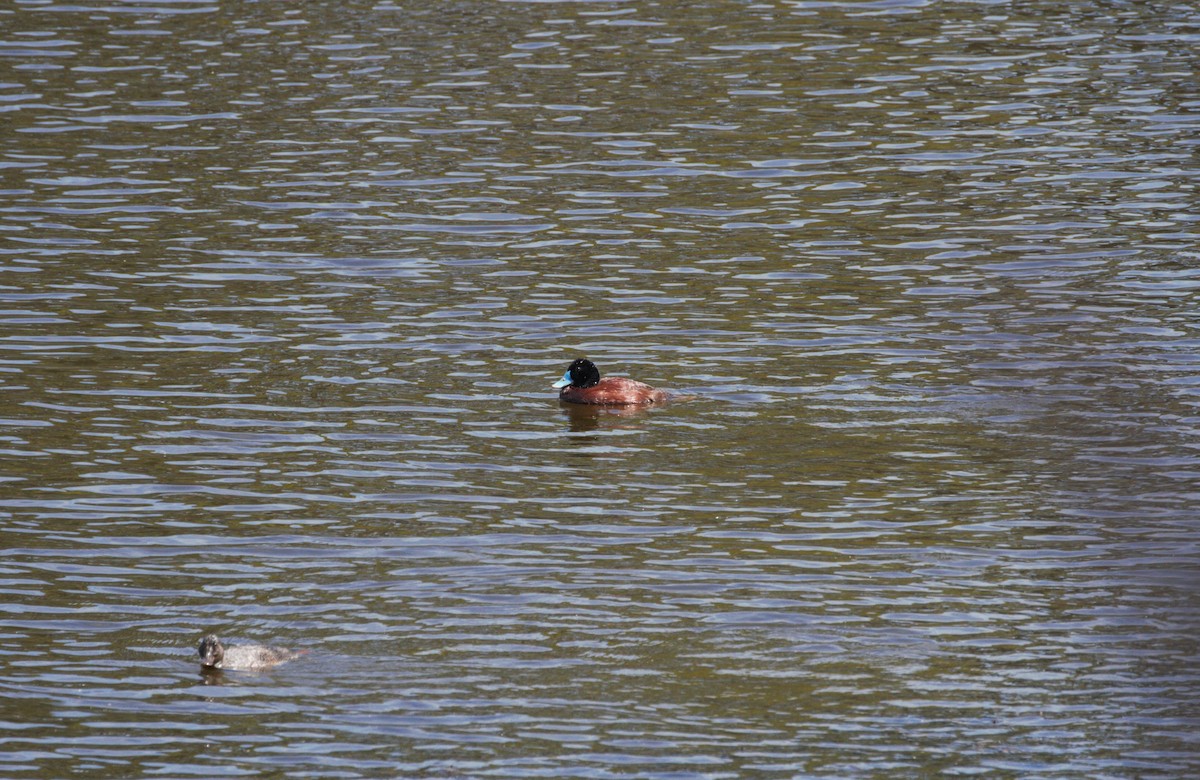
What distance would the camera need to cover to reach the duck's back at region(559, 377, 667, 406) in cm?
1934

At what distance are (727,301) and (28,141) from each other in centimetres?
1329

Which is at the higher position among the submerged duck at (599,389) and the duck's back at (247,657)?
the duck's back at (247,657)

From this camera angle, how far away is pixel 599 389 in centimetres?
1938

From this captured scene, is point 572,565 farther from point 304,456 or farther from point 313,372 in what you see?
point 313,372

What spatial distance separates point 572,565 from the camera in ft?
49.9

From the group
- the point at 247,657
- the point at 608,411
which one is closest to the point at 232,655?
the point at 247,657

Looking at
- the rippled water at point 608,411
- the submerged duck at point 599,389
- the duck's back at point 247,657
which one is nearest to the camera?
the rippled water at point 608,411

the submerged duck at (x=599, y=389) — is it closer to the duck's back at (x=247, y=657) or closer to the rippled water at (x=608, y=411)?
the rippled water at (x=608, y=411)

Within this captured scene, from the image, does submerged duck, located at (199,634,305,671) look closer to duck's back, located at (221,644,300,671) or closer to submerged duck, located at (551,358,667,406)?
duck's back, located at (221,644,300,671)

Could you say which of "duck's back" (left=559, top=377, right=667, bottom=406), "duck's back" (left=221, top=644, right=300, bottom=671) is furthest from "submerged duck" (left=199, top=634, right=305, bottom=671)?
"duck's back" (left=559, top=377, right=667, bottom=406)

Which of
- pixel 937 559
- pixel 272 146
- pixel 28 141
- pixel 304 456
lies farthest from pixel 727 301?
pixel 28 141

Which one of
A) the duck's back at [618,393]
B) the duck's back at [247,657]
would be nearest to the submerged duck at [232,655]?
the duck's back at [247,657]

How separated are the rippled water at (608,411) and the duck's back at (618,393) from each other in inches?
6.7

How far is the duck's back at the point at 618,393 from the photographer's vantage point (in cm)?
1934
